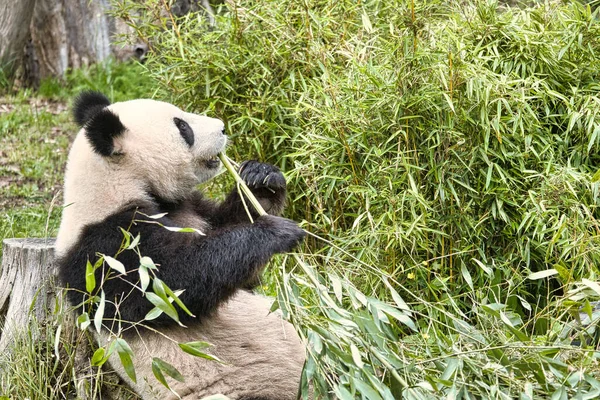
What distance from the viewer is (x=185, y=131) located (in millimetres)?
4316

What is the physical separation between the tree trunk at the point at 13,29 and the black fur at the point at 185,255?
17.9 ft

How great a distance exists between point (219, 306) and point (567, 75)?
263cm

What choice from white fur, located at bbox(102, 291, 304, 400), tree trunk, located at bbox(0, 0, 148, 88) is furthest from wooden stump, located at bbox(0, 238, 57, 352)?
tree trunk, located at bbox(0, 0, 148, 88)

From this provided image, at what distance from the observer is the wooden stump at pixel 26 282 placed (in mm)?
4617

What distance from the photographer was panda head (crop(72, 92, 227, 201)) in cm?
404

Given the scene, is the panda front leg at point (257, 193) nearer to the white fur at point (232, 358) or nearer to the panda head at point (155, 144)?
the panda head at point (155, 144)

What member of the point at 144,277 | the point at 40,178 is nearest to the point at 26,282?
the point at 144,277

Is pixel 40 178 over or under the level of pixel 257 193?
under

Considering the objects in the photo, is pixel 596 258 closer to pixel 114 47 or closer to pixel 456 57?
pixel 456 57

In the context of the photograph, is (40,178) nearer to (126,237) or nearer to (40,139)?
(40,139)

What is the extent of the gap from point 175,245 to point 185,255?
72 mm

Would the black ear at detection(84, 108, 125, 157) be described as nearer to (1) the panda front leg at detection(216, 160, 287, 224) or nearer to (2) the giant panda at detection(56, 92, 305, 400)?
(2) the giant panda at detection(56, 92, 305, 400)

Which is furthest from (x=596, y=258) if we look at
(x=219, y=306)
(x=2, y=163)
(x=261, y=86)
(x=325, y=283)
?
(x=2, y=163)

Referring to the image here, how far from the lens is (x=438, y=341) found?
3693mm
